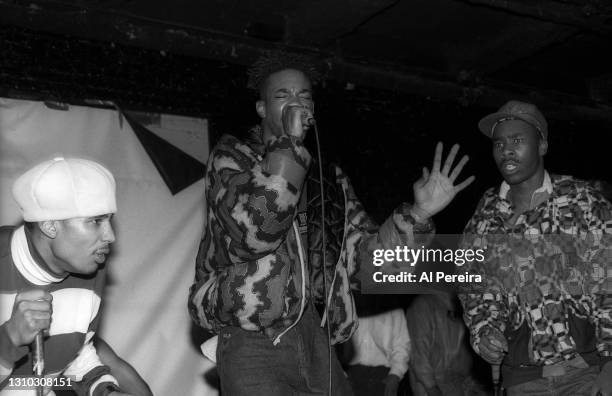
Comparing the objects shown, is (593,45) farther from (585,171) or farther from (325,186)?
(325,186)

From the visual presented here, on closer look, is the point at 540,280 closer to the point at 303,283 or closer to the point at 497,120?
the point at 497,120

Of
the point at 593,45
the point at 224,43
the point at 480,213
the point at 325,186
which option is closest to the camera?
the point at 325,186

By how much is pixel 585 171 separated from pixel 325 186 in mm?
3669

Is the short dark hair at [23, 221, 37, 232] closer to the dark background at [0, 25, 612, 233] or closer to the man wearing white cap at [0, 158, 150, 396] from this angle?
the man wearing white cap at [0, 158, 150, 396]

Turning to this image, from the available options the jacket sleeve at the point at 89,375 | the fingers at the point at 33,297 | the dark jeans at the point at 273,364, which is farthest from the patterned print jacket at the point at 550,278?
the fingers at the point at 33,297

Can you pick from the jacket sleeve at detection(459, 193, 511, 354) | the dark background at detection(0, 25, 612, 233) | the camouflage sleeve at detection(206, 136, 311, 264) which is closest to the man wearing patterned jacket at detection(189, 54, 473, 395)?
the camouflage sleeve at detection(206, 136, 311, 264)

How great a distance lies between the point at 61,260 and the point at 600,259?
2.23 meters

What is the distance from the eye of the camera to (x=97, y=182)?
264 centimetres

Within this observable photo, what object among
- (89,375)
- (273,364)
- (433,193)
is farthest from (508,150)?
(89,375)

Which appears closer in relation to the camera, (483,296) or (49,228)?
(49,228)

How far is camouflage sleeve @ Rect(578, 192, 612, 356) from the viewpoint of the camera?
3.30 meters

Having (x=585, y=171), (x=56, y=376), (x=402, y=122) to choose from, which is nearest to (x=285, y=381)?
(x=56, y=376)

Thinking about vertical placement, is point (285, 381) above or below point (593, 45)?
below

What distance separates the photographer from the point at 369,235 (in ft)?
10.3
